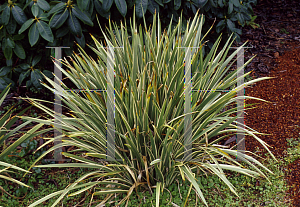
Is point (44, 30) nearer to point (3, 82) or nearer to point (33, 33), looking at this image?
point (33, 33)

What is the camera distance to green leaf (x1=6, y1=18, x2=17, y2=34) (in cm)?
266

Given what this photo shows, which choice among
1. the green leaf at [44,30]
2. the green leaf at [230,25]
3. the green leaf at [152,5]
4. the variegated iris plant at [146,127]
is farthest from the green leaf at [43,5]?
the green leaf at [230,25]

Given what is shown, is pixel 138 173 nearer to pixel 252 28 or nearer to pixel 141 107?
pixel 141 107

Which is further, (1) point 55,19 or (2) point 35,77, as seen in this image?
(2) point 35,77

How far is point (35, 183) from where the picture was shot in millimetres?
2342

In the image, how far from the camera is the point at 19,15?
2.59 m

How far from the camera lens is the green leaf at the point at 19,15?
2.58 m

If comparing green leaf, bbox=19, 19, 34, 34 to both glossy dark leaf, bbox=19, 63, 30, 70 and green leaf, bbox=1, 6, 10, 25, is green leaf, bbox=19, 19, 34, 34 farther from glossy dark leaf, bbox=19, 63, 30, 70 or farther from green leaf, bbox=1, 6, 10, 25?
glossy dark leaf, bbox=19, 63, 30, 70

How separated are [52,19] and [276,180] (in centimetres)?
232

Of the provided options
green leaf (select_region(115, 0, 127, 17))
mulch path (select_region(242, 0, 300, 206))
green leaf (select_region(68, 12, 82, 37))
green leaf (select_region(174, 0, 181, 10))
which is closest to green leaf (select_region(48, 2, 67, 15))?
green leaf (select_region(68, 12, 82, 37))

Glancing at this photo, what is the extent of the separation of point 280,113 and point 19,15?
268 centimetres

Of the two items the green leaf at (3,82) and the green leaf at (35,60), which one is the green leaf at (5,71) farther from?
the green leaf at (35,60)

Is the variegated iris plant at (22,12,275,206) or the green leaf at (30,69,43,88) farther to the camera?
the green leaf at (30,69,43,88)

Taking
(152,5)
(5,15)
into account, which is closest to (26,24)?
(5,15)
